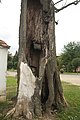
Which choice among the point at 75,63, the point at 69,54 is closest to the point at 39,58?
the point at 75,63

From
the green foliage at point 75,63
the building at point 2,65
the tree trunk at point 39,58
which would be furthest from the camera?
the green foliage at point 75,63

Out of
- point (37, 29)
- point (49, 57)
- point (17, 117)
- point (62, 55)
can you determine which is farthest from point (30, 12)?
point (62, 55)

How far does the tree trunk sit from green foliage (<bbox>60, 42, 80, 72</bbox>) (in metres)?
65.5

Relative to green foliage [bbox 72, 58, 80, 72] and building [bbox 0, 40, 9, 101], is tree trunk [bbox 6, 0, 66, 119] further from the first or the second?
green foliage [bbox 72, 58, 80, 72]

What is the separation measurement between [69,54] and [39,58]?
2759 inches

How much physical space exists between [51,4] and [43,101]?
3.47 metres

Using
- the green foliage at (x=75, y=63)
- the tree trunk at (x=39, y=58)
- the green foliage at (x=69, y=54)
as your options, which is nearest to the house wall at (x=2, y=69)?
the tree trunk at (x=39, y=58)

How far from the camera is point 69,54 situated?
260 feet

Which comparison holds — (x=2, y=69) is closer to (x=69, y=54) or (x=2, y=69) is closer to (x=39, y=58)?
(x=39, y=58)

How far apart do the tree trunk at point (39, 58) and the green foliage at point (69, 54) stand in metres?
65.5

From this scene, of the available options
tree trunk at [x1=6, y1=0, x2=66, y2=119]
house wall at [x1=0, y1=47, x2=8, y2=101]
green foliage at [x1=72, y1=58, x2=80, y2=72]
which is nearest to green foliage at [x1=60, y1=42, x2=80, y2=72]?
green foliage at [x1=72, y1=58, x2=80, y2=72]

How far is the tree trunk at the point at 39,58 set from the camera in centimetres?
885

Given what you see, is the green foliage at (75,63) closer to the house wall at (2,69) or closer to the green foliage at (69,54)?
the green foliage at (69,54)

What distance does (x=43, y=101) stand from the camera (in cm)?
978
